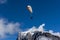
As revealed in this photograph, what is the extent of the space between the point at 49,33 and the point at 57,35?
335 cm

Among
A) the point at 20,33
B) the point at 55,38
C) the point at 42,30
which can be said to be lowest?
the point at 55,38

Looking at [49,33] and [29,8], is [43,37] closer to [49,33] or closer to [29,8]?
[49,33]

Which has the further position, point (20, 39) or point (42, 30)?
point (20, 39)

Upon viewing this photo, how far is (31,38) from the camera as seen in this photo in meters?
83.6

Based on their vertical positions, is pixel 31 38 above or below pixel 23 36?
below

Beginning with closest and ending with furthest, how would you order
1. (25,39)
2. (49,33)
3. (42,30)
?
(49,33) → (42,30) → (25,39)

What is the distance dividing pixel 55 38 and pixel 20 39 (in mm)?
29948

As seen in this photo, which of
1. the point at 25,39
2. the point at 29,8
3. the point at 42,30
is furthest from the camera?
the point at 25,39

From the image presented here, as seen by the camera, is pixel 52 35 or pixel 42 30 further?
pixel 42 30

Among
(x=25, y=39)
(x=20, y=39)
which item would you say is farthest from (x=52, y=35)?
(x=20, y=39)

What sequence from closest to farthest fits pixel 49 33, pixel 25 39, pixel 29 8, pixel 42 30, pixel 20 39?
pixel 29 8 < pixel 49 33 < pixel 42 30 < pixel 25 39 < pixel 20 39

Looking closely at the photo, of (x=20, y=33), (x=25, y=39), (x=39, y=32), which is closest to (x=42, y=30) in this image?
(x=39, y=32)

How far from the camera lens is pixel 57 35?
74.4m

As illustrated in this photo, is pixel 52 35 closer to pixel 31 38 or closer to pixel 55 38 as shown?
pixel 55 38
